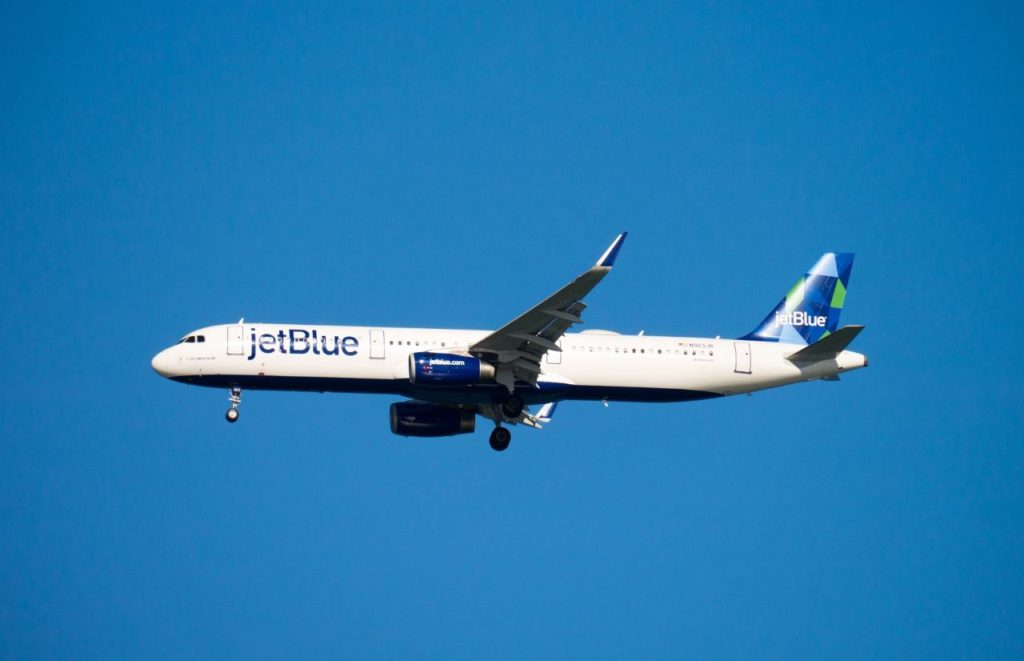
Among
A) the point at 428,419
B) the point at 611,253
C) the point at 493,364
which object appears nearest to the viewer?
the point at 611,253

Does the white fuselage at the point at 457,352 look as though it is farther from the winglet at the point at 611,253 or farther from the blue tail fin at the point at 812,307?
the winglet at the point at 611,253

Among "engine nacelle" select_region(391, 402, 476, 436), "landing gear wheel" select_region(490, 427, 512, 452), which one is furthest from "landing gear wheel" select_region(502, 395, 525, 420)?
"engine nacelle" select_region(391, 402, 476, 436)

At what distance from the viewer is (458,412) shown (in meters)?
62.7

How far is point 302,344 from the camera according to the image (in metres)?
57.3

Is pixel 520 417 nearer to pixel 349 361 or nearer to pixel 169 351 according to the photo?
pixel 349 361

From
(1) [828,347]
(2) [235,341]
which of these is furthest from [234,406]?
(1) [828,347]

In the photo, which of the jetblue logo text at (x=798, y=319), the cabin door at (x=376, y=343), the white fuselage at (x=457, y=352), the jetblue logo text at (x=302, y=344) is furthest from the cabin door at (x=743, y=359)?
the jetblue logo text at (x=302, y=344)

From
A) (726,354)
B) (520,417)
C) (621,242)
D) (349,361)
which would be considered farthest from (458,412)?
(621,242)

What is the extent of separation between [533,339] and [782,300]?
→ 13690mm

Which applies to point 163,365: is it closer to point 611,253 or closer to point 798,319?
point 611,253

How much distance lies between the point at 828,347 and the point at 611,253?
13.4 metres

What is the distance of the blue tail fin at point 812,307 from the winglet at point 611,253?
14.4 metres

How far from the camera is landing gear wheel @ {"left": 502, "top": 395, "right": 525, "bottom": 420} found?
5894 centimetres

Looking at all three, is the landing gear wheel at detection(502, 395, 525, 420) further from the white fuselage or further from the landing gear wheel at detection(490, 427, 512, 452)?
the landing gear wheel at detection(490, 427, 512, 452)
